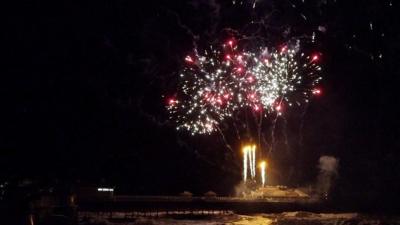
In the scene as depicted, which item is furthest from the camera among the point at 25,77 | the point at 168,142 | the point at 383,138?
the point at 168,142

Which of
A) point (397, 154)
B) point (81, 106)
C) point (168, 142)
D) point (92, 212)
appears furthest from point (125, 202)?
point (397, 154)

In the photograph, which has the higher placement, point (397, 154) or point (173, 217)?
point (397, 154)

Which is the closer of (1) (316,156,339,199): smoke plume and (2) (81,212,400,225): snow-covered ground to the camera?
(2) (81,212,400,225): snow-covered ground

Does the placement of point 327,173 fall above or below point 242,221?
above

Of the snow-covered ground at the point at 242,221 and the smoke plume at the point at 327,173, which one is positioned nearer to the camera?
the snow-covered ground at the point at 242,221

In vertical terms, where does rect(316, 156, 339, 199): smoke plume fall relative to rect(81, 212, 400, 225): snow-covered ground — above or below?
above

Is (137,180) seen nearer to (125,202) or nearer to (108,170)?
(108,170)

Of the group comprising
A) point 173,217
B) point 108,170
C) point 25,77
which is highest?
point 25,77

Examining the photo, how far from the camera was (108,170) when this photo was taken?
1465 inches

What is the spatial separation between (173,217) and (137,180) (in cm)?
1772

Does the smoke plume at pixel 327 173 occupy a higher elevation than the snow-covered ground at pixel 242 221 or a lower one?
higher

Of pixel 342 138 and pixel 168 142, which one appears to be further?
pixel 168 142

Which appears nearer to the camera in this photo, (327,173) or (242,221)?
(242,221)

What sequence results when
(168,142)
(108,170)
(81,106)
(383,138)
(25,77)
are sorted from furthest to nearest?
(168,142) → (383,138) → (108,170) → (81,106) → (25,77)
